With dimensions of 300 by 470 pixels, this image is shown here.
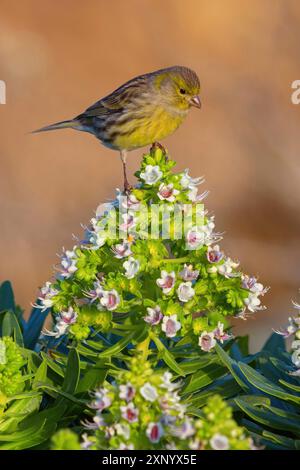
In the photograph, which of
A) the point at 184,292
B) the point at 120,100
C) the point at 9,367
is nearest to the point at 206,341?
the point at 184,292

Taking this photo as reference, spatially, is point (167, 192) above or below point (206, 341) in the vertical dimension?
above

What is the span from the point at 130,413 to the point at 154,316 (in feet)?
1.57

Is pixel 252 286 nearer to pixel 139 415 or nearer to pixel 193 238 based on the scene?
pixel 193 238

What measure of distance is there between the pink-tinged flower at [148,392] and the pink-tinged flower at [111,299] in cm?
48

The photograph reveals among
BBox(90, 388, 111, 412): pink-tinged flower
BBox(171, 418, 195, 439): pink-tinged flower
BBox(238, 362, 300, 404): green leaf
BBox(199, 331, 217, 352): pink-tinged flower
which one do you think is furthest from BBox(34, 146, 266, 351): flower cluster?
BBox(171, 418, 195, 439): pink-tinged flower

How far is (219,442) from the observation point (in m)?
1.73

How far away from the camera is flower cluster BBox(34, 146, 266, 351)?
94.3 inches

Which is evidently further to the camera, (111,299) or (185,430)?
(111,299)

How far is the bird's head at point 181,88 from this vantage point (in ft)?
13.4

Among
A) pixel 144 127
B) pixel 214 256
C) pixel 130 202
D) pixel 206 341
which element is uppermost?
pixel 144 127

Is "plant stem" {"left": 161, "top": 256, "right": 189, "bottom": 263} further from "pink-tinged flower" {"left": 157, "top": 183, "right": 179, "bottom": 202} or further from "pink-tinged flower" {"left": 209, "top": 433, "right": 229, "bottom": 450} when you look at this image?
"pink-tinged flower" {"left": 209, "top": 433, "right": 229, "bottom": 450}

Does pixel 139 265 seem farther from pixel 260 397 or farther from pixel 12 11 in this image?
pixel 12 11

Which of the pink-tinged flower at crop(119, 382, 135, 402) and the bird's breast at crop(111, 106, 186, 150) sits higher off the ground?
the bird's breast at crop(111, 106, 186, 150)

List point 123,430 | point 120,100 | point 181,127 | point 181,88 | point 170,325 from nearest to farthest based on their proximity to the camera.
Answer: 1. point 123,430
2. point 170,325
3. point 181,88
4. point 120,100
5. point 181,127
